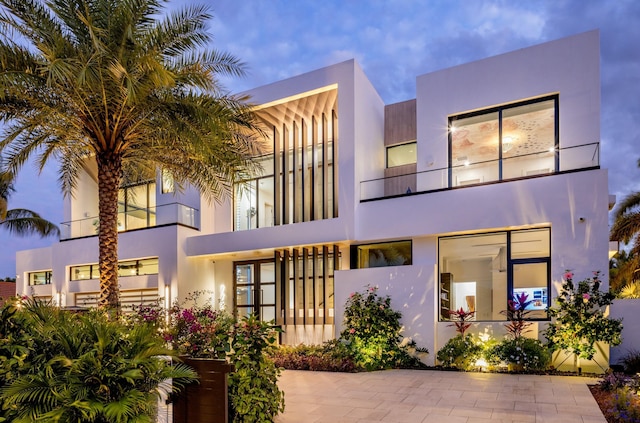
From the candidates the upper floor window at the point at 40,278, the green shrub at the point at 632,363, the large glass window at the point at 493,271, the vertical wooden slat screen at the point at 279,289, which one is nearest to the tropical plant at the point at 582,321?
the green shrub at the point at 632,363

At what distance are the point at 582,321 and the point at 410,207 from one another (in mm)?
4845

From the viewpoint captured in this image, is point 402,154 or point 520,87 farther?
point 402,154

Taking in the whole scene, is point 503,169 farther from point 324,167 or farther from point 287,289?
point 287,289

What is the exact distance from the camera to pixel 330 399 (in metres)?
7.69

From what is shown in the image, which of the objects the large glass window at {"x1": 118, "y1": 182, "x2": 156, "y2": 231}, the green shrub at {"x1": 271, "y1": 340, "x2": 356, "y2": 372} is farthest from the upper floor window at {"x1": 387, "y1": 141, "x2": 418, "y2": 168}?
the large glass window at {"x1": 118, "y1": 182, "x2": 156, "y2": 231}

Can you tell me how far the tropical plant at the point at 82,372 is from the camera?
3.87 m

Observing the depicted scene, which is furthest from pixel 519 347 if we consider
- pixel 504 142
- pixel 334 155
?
pixel 334 155

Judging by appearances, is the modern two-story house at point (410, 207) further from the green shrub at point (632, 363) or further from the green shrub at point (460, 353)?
the green shrub at point (632, 363)

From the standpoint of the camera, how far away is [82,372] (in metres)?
3.98

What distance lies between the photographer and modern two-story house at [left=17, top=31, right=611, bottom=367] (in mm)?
11117

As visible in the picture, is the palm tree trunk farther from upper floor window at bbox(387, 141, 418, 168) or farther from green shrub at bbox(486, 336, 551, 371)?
upper floor window at bbox(387, 141, 418, 168)

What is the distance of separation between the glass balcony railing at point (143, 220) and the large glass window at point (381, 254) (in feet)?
21.7

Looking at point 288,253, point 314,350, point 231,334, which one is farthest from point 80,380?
point 288,253

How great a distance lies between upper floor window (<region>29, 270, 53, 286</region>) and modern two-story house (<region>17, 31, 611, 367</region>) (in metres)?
6.30
